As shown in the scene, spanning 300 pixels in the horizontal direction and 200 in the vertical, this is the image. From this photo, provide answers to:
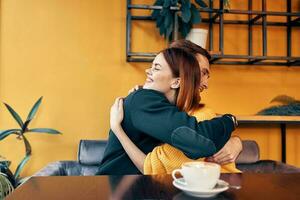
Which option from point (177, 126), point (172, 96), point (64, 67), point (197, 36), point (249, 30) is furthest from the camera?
point (249, 30)

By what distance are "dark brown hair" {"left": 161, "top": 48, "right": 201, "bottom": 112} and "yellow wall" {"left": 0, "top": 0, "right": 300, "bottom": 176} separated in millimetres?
1490

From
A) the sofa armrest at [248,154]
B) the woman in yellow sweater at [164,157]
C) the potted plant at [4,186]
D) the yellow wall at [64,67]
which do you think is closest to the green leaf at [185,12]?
the yellow wall at [64,67]

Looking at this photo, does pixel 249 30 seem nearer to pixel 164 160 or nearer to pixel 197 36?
pixel 197 36

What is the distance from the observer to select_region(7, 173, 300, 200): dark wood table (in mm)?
636

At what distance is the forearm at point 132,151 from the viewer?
0.98m

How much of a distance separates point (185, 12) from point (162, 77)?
4.18 feet

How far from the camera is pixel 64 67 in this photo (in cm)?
248

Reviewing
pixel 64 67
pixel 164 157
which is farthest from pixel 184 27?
pixel 164 157

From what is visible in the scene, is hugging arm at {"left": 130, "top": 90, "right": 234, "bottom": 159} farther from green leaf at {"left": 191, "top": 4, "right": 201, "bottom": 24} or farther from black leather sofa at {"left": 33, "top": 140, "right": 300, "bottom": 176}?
green leaf at {"left": 191, "top": 4, "right": 201, "bottom": 24}

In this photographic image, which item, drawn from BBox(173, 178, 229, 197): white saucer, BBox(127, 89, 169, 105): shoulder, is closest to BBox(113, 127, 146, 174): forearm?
BBox(127, 89, 169, 105): shoulder

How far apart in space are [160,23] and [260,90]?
995mm

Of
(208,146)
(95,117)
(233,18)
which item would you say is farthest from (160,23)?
(208,146)

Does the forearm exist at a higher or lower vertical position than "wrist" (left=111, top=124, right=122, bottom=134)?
lower

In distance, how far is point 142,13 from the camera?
8.30 ft
